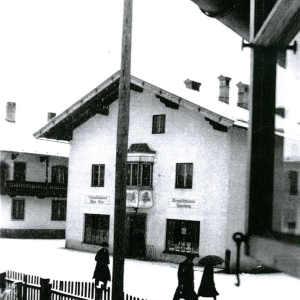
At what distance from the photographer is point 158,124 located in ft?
72.2

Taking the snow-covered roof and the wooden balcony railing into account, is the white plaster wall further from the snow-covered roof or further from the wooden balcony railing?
the wooden balcony railing

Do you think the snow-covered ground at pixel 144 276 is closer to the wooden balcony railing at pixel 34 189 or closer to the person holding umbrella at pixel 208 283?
the person holding umbrella at pixel 208 283

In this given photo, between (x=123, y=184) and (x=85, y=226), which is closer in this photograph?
(x=123, y=184)

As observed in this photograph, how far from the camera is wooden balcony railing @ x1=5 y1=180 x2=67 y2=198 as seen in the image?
3036 cm

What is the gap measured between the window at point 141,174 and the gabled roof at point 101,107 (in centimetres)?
293

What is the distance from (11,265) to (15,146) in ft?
43.6

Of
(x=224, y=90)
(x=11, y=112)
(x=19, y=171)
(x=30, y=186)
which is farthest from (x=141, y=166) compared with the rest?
(x=11, y=112)

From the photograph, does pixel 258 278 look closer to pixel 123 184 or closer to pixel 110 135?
pixel 110 135

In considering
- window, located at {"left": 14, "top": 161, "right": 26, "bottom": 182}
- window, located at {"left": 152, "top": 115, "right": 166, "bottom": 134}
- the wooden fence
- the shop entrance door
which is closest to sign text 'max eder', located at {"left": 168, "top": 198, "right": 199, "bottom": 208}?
the shop entrance door

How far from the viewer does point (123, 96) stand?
7848mm

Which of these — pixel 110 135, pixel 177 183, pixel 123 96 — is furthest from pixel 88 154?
pixel 123 96

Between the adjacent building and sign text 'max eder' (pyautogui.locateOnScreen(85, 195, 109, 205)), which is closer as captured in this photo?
sign text 'max eder' (pyautogui.locateOnScreen(85, 195, 109, 205))

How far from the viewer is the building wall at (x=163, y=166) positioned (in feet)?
64.6

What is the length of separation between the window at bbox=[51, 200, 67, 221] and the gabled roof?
9.07 m
